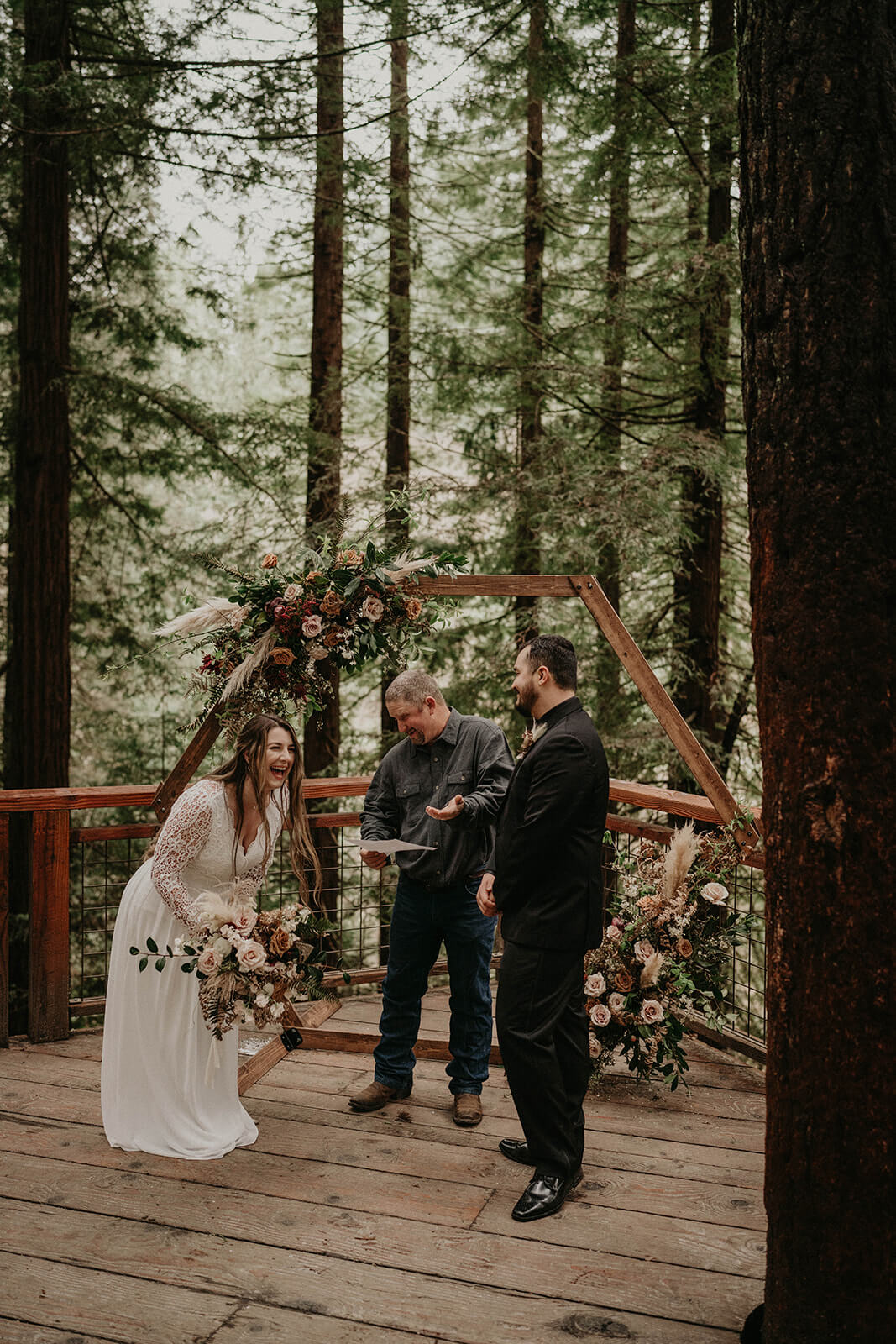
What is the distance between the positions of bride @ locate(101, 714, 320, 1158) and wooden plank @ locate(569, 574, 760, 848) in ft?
5.02

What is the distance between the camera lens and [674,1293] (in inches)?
112

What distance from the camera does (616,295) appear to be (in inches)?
335

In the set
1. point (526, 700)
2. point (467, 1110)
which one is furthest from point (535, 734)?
point (467, 1110)

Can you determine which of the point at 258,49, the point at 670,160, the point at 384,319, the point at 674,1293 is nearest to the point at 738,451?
the point at 670,160

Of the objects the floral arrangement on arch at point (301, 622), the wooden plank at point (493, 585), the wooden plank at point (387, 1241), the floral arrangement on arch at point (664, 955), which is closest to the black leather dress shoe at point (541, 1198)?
the wooden plank at point (387, 1241)

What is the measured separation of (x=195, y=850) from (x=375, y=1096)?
1.33 metres

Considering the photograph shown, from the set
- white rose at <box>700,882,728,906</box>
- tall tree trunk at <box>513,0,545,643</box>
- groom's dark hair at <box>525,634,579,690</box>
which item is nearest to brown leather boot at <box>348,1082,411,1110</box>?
white rose at <box>700,882,728,906</box>

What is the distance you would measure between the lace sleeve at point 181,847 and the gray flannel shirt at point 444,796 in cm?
74

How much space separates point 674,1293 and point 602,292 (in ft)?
26.6

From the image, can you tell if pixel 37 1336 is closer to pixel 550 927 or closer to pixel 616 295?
pixel 550 927

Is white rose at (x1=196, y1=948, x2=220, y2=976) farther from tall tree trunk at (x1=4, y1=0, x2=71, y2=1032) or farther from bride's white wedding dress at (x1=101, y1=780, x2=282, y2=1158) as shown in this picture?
tall tree trunk at (x1=4, y1=0, x2=71, y2=1032)

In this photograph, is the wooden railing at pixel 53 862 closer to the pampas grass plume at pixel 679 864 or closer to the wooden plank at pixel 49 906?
the wooden plank at pixel 49 906

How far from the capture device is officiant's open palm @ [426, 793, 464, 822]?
389cm

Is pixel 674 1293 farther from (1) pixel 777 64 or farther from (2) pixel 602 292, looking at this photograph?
(2) pixel 602 292
